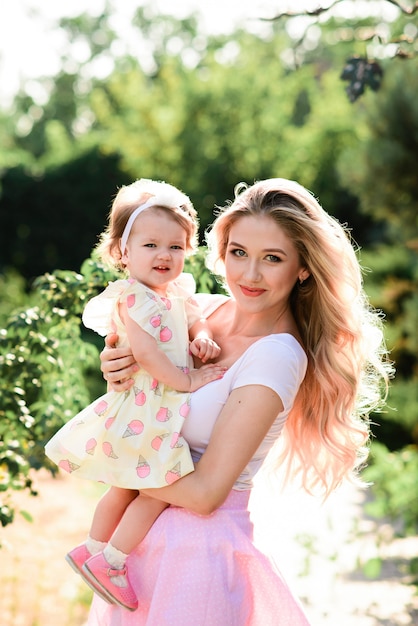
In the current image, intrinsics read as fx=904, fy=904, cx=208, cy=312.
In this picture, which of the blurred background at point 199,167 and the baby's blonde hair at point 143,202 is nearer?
the baby's blonde hair at point 143,202

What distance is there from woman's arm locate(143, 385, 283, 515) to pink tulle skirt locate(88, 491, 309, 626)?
12 cm

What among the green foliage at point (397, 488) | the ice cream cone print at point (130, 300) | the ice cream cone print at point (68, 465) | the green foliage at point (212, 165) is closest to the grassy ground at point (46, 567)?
the ice cream cone print at point (68, 465)

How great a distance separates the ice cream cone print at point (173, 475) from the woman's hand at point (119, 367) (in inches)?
10.2

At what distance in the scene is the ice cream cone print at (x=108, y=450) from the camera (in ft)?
7.51

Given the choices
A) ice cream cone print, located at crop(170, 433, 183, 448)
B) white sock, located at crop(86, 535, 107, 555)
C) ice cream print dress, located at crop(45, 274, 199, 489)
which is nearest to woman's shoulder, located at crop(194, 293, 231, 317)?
ice cream print dress, located at crop(45, 274, 199, 489)

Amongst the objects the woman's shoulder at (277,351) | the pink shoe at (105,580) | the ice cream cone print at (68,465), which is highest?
the woman's shoulder at (277,351)

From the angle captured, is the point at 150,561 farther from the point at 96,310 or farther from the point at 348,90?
the point at 348,90

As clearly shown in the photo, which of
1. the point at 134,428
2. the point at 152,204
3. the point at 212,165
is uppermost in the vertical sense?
the point at 212,165

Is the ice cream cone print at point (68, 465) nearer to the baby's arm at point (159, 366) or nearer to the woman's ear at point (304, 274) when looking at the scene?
the baby's arm at point (159, 366)

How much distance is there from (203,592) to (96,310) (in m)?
0.80

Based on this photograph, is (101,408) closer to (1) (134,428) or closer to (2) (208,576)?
(1) (134,428)

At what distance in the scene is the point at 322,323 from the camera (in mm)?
2459

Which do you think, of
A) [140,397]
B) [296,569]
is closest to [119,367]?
[140,397]

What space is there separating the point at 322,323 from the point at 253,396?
0.38 m
